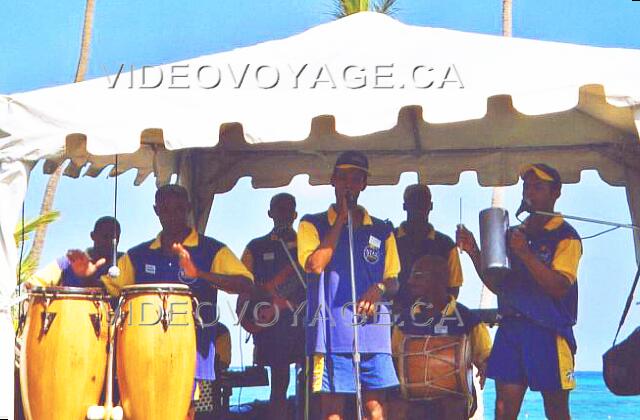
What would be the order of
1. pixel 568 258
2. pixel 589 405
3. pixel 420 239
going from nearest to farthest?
1. pixel 568 258
2. pixel 420 239
3. pixel 589 405

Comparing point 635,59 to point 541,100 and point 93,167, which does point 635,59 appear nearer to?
point 541,100

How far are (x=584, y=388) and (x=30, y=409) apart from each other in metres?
40.2

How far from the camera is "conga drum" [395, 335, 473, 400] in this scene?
310 inches

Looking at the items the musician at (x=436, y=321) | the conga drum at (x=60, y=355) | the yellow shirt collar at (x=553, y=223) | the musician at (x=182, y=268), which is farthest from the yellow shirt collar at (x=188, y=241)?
the yellow shirt collar at (x=553, y=223)

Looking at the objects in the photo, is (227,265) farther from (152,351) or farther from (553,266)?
(553,266)

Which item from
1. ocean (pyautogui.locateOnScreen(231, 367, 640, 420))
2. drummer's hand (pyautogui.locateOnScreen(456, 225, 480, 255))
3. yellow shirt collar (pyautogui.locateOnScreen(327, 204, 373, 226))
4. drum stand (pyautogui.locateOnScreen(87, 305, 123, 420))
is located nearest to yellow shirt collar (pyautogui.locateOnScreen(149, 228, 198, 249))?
drum stand (pyautogui.locateOnScreen(87, 305, 123, 420))

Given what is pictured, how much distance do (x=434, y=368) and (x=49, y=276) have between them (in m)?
2.67

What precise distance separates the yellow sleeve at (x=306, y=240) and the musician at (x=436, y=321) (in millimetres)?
1157

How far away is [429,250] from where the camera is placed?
8.61 meters

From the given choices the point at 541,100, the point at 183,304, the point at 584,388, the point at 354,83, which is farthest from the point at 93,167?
the point at 584,388

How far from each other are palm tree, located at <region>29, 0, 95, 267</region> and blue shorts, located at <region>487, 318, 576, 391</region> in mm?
12788

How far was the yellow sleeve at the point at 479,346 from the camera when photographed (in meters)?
8.38

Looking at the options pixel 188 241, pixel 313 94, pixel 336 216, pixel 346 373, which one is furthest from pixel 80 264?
pixel 313 94

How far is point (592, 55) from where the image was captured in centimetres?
706
